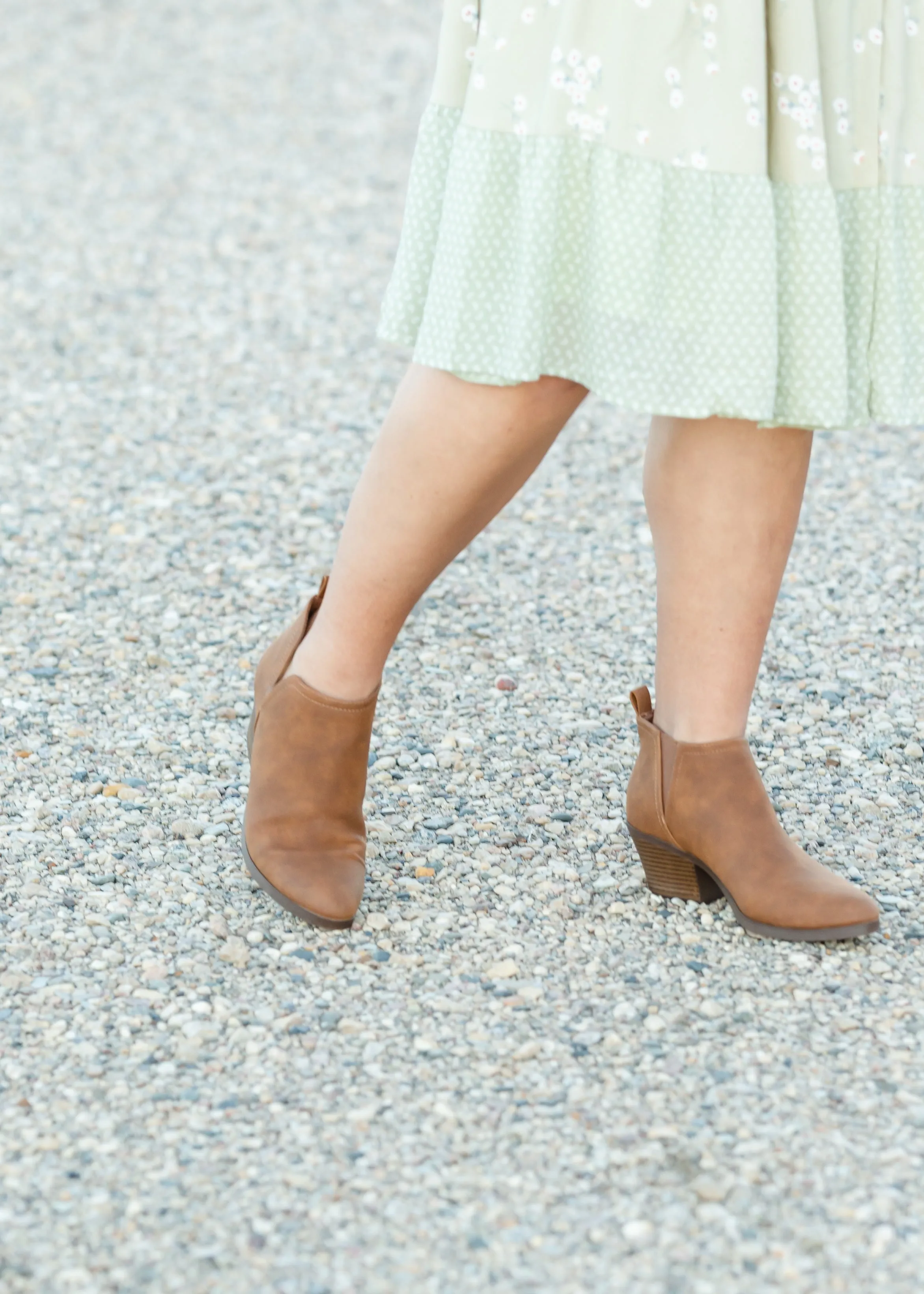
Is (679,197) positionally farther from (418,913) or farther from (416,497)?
(418,913)

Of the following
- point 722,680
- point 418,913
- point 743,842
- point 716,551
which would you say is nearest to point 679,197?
point 716,551

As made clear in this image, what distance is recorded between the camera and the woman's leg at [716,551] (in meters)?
1.56

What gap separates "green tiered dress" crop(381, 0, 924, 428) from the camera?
1.37 meters

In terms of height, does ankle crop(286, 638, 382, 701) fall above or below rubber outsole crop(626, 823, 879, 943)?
above

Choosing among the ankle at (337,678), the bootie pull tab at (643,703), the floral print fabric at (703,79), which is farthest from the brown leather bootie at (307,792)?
the floral print fabric at (703,79)

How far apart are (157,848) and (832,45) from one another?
1.16m

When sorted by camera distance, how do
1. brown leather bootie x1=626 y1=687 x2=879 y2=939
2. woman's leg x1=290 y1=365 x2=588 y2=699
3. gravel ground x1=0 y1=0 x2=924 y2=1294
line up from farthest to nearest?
1. brown leather bootie x1=626 y1=687 x2=879 y2=939
2. woman's leg x1=290 y1=365 x2=588 y2=699
3. gravel ground x1=0 y1=0 x2=924 y2=1294

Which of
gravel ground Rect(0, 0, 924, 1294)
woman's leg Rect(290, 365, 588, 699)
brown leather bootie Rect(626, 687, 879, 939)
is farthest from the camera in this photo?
brown leather bootie Rect(626, 687, 879, 939)

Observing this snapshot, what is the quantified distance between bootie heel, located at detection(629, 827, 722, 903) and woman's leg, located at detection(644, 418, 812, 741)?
138 millimetres

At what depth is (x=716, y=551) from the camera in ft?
5.26

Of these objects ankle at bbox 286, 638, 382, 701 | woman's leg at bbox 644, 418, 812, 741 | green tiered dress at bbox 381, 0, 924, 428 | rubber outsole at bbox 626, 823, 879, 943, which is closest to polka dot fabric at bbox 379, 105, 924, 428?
green tiered dress at bbox 381, 0, 924, 428

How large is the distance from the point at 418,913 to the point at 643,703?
0.35 metres

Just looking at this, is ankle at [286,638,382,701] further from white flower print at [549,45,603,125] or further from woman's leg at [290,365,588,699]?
white flower print at [549,45,603,125]

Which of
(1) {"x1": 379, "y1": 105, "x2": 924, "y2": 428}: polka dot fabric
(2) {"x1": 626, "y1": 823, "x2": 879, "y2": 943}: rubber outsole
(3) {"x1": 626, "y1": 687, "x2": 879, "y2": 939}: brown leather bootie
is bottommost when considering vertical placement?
(2) {"x1": 626, "y1": 823, "x2": 879, "y2": 943}: rubber outsole
